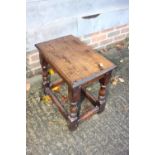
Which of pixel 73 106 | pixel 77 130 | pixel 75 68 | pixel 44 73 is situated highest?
pixel 75 68

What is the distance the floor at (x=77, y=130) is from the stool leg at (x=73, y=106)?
103mm

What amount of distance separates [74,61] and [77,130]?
666 millimetres

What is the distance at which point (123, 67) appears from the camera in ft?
9.09

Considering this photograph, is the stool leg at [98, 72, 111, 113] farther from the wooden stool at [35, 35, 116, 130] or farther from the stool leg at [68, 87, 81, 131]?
the stool leg at [68, 87, 81, 131]

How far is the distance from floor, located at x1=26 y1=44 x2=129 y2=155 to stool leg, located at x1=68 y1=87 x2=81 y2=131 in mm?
103

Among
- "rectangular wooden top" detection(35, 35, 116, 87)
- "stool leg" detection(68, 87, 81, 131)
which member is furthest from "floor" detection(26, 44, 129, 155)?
"rectangular wooden top" detection(35, 35, 116, 87)

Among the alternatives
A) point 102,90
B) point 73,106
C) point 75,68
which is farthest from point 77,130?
point 75,68

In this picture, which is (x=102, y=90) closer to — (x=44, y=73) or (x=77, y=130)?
(x=77, y=130)

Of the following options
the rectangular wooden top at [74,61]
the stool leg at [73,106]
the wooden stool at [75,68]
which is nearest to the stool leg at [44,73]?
the wooden stool at [75,68]

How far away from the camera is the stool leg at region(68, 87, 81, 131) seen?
1634 millimetres

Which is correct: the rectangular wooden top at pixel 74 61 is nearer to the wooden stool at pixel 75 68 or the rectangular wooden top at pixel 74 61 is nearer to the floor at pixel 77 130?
the wooden stool at pixel 75 68

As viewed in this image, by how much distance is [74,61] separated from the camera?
1.75 metres
